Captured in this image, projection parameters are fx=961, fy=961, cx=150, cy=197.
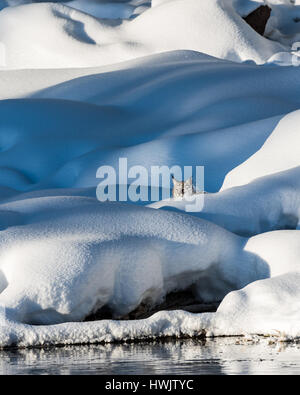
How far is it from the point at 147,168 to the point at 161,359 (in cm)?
430

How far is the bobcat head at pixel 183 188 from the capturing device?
732 centimetres

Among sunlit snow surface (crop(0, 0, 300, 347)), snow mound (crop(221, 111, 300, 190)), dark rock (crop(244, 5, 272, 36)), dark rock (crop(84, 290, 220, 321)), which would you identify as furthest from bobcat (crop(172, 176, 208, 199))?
dark rock (crop(244, 5, 272, 36))

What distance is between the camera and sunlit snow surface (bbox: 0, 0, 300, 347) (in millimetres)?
5234

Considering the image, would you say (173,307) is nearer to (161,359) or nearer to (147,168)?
(161,359)

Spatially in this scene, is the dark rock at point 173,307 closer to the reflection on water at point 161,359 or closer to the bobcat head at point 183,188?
the reflection on water at point 161,359

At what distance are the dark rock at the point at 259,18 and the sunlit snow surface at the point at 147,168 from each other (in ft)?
0.68

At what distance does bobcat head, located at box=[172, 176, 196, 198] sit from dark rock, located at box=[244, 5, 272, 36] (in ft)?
32.4

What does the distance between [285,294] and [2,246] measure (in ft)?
5.56

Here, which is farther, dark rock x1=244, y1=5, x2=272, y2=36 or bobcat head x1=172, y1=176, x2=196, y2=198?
dark rock x1=244, y1=5, x2=272, y2=36

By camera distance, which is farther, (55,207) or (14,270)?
(55,207)

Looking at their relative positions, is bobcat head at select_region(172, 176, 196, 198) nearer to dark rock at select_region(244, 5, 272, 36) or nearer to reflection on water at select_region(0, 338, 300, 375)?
reflection on water at select_region(0, 338, 300, 375)

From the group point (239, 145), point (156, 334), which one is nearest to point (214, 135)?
point (239, 145)
